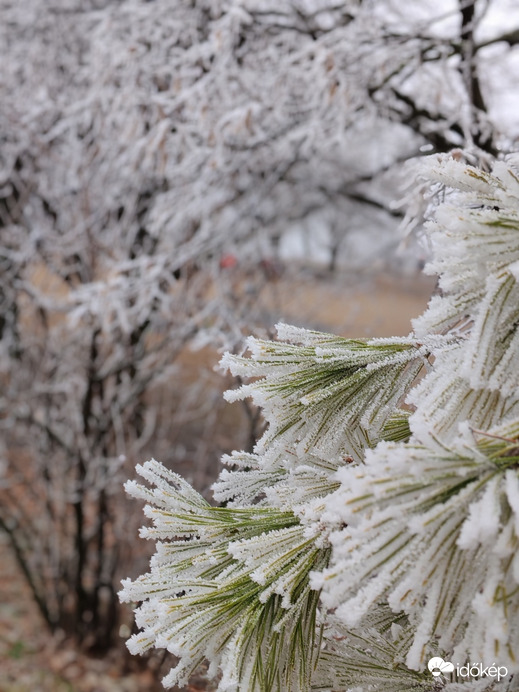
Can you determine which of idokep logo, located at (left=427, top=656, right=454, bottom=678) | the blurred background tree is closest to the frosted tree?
idokep logo, located at (left=427, top=656, right=454, bottom=678)

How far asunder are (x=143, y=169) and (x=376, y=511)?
298 cm

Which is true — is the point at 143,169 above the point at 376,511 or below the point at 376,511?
below

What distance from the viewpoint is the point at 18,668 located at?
13.0 ft

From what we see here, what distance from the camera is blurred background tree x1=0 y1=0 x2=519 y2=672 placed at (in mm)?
2818

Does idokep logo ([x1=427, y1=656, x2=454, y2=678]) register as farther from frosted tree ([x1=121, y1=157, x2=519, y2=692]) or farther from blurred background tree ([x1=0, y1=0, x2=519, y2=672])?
blurred background tree ([x1=0, y1=0, x2=519, y2=672])

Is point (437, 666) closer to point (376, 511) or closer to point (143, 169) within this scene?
point (376, 511)

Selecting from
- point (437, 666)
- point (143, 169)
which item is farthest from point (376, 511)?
point (143, 169)

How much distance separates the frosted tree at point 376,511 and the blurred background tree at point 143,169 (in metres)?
1.49

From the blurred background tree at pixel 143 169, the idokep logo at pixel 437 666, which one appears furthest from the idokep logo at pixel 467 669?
the blurred background tree at pixel 143 169

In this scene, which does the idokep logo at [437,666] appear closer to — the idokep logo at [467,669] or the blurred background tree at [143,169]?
the idokep logo at [467,669]

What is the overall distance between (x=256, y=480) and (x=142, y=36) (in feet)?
9.55

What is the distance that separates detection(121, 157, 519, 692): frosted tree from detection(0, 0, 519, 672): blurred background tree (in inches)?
58.7

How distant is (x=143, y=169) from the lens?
3.31m

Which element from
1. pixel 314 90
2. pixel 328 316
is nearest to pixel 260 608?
pixel 314 90
